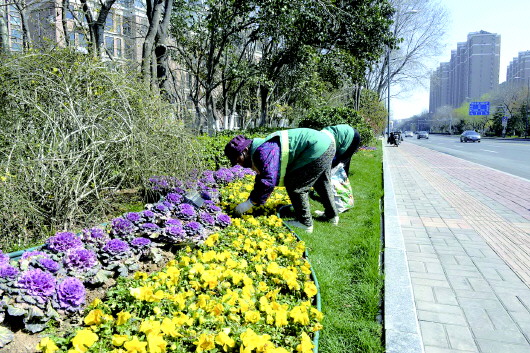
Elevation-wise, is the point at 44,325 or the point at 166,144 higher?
the point at 166,144

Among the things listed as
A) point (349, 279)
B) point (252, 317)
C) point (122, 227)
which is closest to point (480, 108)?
point (349, 279)

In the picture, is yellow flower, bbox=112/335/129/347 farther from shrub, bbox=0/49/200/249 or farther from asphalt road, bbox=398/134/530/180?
asphalt road, bbox=398/134/530/180

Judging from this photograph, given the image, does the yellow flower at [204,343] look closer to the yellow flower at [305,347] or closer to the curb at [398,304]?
the yellow flower at [305,347]

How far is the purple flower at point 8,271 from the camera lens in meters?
1.89

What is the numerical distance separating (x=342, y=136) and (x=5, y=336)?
4078 mm

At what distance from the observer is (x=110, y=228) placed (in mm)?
2969

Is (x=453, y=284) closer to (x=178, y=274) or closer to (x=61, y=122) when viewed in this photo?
(x=178, y=274)

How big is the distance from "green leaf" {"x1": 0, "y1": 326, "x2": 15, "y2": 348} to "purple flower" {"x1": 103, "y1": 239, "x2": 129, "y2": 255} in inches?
32.7

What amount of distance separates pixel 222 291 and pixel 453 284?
2104 millimetres

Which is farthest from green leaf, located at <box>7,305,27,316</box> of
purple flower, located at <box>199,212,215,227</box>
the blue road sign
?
the blue road sign

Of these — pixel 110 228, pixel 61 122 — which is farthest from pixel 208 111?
pixel 110 228

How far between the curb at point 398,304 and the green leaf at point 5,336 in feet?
6.61

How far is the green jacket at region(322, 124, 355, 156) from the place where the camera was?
4.77 m

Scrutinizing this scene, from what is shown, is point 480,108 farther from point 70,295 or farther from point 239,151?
point 70,295
